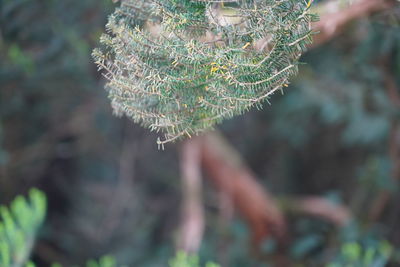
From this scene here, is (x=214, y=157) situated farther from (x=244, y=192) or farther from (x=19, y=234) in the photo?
(x=19, y=234)

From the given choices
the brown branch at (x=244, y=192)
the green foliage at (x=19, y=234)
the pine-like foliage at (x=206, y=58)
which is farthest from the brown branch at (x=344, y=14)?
the brown branch at (x=244, y=192)

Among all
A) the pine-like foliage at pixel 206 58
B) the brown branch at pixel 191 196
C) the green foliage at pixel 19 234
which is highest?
the brown branch at pixel 191 196

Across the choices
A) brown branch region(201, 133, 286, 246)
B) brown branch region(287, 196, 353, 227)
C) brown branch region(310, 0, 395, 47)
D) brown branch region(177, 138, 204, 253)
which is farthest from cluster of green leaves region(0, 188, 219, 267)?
brown branch region(287, 196, 353, 227)

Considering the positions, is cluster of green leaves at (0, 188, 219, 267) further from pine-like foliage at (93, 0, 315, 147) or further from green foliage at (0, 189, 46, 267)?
pine-like foliage at (93, 0, 315, 147)

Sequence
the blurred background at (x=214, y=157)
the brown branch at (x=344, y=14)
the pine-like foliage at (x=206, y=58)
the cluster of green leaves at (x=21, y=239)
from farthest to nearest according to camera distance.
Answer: the blurred background at (x=214, y=157), the brown branch at (x=344, y=14), the cluster of green leaves at (x=21, y=239), the pine-like foliage at (x=206, y=58)

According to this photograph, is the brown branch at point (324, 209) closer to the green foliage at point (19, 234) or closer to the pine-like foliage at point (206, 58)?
the green foliage at point (19, 234)

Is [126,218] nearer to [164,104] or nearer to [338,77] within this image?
[338,77]

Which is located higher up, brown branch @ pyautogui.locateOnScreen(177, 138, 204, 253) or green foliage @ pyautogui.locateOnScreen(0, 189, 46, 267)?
brown branch @ pyautogui.locateOnScreen(177, 138, 204, 253)
